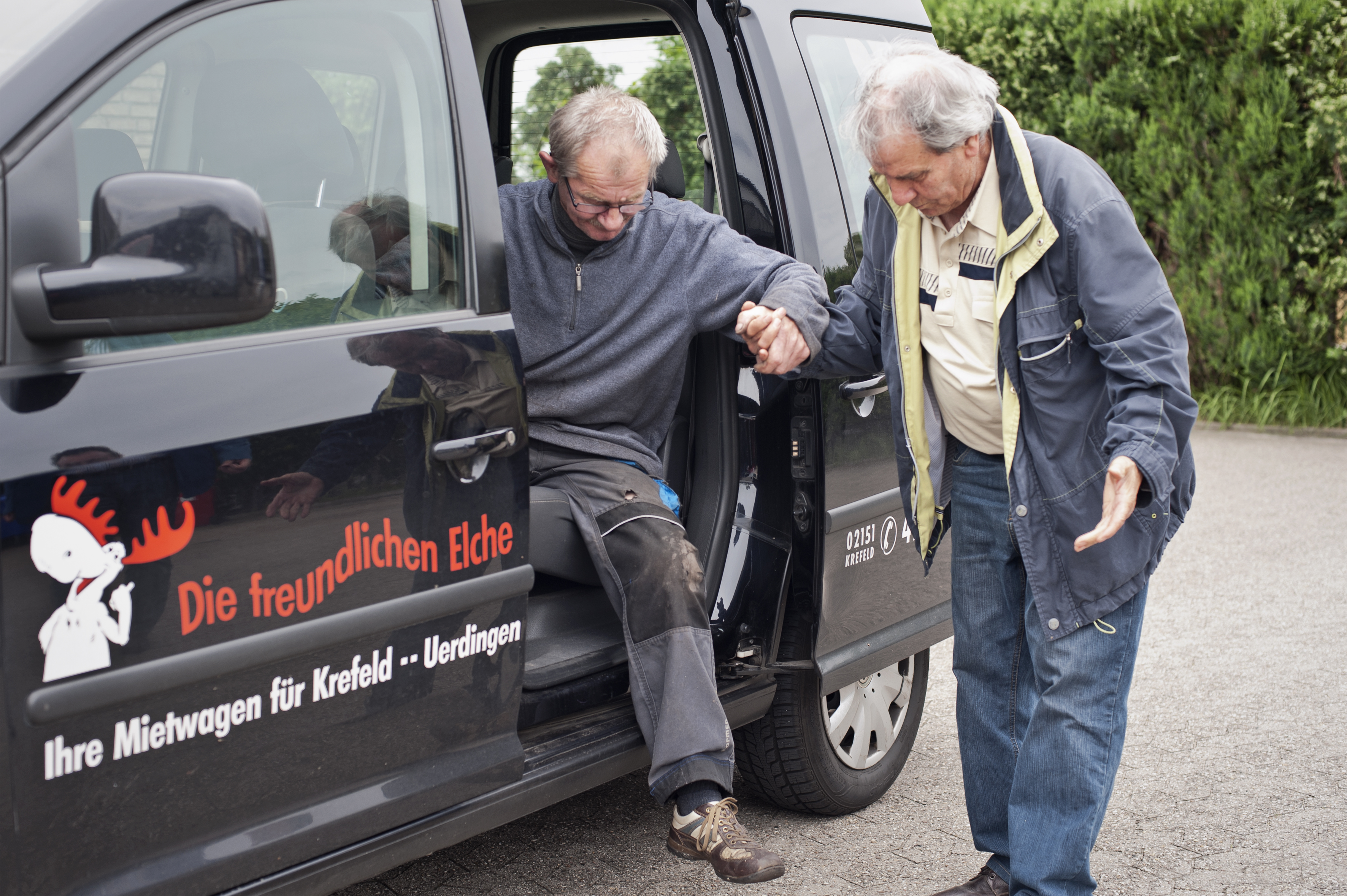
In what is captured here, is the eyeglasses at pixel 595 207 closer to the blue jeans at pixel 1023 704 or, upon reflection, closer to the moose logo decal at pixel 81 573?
the blue jeans at pixel 1023 704

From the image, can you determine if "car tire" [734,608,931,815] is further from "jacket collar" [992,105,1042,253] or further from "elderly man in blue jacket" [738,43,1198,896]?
"jacket collar" [992,105,1042,253]

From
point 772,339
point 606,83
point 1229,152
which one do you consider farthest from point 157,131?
point 1229,152

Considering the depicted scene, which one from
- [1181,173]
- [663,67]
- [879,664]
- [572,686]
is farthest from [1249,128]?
[572,686]

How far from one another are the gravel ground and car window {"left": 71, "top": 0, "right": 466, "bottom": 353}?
1.47 meters

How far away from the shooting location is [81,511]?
1.61m

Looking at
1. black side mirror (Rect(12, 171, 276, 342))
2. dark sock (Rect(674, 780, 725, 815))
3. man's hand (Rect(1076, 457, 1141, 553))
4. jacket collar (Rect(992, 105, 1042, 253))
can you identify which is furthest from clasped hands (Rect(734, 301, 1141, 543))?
black side mirror (Rect(12, 171, 276, 342))

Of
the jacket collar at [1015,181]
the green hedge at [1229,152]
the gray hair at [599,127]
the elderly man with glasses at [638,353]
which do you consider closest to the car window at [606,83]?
the gray hair at [599,127]

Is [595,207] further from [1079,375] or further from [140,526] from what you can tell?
[140,526]

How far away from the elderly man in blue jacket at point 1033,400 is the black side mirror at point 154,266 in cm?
119

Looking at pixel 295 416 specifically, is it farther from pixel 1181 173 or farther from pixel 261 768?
pixel 1181 173

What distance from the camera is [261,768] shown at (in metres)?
1.85

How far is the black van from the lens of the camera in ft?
5.27

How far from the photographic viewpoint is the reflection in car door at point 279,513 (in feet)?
5.32

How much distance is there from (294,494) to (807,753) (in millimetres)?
1644
